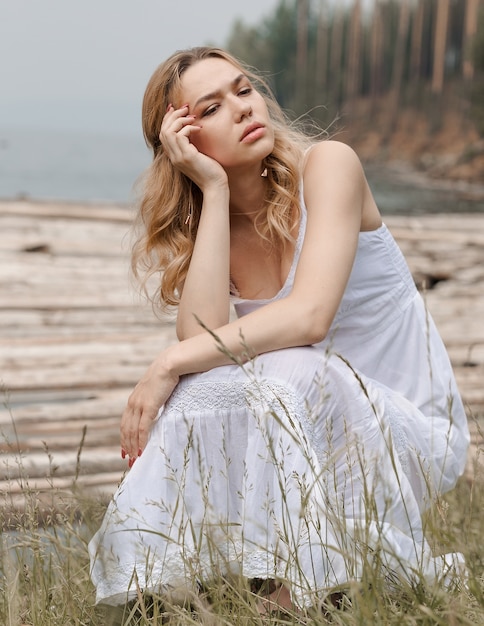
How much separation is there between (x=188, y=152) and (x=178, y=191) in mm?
Result: 192

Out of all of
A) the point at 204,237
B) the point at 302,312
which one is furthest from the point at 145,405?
the point at 204,237

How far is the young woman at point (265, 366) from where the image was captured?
1779 mm

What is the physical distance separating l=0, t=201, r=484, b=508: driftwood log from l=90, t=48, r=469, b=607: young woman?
17cm

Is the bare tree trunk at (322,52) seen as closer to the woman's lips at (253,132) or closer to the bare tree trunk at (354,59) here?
the bare tree trunk at (354,59)

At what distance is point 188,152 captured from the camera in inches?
90.8

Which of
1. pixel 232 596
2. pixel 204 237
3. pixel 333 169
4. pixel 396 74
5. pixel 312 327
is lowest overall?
pixel 396 74

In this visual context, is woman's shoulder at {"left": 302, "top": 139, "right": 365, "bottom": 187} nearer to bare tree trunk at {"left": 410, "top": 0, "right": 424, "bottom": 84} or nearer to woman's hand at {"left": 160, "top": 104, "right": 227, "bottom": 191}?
woman's hand at {"left": 160, "top": 104, "right": 227, "bottom": 191}

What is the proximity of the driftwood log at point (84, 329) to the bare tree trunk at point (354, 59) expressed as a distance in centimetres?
3305

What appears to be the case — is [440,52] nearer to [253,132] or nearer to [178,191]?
[178,191]

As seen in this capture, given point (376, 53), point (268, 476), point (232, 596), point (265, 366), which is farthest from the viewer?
point (376, 53)

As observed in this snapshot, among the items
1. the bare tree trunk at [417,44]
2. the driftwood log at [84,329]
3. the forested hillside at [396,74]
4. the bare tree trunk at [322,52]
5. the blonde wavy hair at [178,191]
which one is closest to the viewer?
the blonde wavy hair at [178,191]

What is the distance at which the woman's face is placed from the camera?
2287 millimetres

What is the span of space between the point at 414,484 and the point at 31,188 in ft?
74.4

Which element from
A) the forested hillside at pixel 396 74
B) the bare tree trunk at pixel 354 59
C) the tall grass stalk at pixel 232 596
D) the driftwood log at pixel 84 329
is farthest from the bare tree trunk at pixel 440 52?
the tall grass stalk at pixel 232 596
